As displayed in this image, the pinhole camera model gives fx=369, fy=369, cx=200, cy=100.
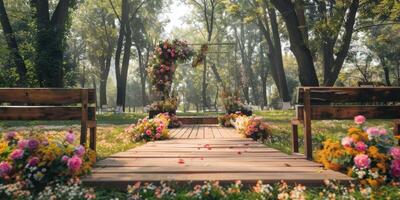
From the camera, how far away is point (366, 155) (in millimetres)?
4477

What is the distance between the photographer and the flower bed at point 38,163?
438 centimetres

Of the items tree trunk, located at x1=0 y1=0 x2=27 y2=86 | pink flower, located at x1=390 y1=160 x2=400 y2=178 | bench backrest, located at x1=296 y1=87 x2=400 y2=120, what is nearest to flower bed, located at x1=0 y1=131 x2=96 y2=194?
bench backrest, located at x1=296 y1=87 x2=400 y2=120

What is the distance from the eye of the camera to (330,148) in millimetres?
5082

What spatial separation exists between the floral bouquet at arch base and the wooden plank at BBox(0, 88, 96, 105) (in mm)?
3805

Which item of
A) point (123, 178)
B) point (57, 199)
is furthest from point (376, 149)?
point (57, 199)

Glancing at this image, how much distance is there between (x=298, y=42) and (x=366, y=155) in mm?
12697

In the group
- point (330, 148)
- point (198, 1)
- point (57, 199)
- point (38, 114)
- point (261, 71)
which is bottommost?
point (57, 199)

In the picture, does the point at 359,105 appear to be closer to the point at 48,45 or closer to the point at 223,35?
the point at 48,45

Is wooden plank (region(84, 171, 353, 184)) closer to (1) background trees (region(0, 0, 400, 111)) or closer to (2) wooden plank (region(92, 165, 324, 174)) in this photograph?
(2) wooden plank (region(92, 165, 324, 174))

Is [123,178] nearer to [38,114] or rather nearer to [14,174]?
[14,174]

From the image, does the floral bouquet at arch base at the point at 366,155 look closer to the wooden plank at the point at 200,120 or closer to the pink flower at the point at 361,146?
the pink flower at the point at 361,146

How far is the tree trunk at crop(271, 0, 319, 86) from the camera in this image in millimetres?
16328

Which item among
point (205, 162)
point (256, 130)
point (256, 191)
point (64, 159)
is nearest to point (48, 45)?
point (256, 130)

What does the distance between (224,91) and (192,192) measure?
12.7 meters
